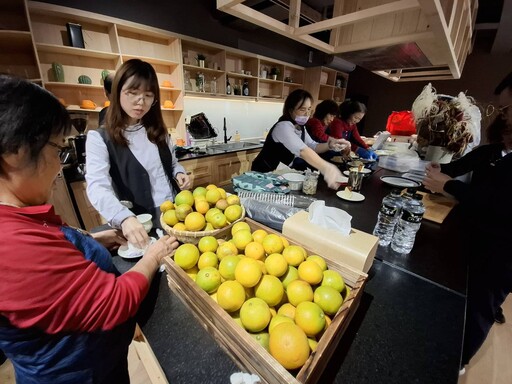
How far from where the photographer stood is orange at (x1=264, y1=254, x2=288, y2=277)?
630 millimetres

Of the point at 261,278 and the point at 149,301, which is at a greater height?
the point at 261,278

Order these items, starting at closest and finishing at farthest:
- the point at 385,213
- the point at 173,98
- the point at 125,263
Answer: the point at 125,263 < the point at 385,213 < the point at 173,98

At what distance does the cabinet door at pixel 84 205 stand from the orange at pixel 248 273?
239 cm

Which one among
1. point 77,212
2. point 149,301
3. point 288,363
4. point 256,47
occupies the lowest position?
point 77,212

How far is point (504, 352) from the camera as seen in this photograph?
5.16 ft

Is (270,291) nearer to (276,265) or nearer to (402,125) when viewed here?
(276,265)

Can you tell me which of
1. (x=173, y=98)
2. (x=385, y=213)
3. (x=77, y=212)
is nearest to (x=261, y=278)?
(x=385, y=213)

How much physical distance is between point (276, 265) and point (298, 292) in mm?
96

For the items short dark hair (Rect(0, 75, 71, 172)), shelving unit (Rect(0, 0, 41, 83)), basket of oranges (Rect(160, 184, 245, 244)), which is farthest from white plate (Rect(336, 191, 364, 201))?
shelving unit (Rect(0, 0, 41, 83))

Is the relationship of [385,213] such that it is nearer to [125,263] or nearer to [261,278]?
[261,278]

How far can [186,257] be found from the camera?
0.68 meters

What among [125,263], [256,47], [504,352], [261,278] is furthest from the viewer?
[256,47]

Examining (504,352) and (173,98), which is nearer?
(504,352)

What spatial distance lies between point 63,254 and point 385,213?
1118mm
